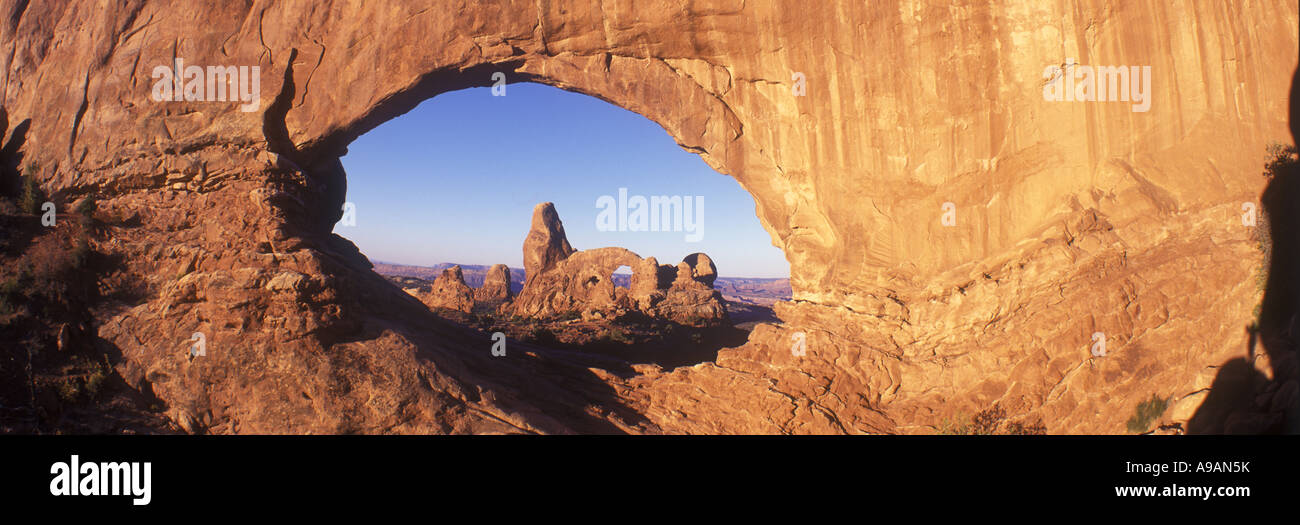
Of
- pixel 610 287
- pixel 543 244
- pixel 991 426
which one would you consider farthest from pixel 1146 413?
pixel 543 244

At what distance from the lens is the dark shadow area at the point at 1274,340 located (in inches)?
311

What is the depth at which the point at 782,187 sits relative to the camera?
14.4 metres

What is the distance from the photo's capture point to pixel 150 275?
39.0ft

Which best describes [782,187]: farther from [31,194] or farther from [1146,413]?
[31,194]

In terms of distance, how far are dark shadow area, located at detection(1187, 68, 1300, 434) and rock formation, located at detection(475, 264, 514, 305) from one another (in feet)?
138

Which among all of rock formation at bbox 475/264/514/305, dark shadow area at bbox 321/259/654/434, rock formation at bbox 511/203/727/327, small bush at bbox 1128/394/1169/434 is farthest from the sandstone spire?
small bush at bbox 1128/394/1169/434

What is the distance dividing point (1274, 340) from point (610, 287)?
32.0m

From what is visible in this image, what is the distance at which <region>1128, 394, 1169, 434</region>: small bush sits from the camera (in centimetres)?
943

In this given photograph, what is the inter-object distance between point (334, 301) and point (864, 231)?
42.2 feet

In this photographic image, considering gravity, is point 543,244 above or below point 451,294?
above

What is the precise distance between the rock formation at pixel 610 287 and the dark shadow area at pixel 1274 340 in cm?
2680

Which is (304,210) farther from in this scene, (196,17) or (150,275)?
(196,17)

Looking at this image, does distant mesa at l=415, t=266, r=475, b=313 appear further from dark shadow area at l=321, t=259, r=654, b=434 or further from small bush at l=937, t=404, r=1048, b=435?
small bush at l=937, t=404, r=1048, b=435

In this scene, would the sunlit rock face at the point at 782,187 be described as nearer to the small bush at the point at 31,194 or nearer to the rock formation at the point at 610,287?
the small bush at the point at 31,194
